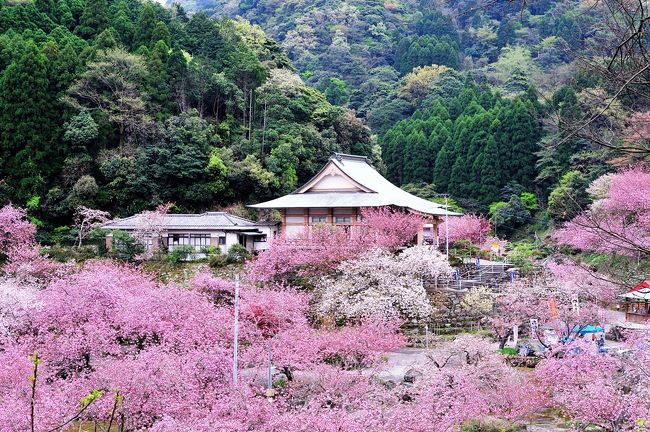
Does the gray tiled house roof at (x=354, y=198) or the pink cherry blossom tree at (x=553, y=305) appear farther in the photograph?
the gray tiled house roof at (x=354, y=198)

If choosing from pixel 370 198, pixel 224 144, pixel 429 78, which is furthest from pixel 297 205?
pixel 429 78

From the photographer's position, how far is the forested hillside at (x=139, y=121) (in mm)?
32594

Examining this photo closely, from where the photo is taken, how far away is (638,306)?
2208cm

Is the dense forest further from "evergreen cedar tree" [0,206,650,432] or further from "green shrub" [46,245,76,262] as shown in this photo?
"evergreen cedar tree" [0,206,650,432]

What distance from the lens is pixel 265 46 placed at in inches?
1874

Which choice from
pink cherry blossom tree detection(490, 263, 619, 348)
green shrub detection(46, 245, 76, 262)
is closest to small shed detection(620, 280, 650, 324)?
pink cherry blossom tree detection(490, 263, 619, 348)

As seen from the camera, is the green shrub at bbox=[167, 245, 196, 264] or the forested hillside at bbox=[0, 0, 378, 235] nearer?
the green shrub at bbox=[167, 245, 196, 264]

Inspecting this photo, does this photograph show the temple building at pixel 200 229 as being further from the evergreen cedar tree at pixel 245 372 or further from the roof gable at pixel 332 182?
the evergreen cedar tree at pixel 245 372

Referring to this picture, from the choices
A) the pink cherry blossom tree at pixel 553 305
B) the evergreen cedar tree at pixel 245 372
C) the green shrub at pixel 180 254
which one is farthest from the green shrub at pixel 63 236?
the pink cherry blossom tree at pixel 553 305

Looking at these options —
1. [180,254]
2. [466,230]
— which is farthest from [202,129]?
[466,230]

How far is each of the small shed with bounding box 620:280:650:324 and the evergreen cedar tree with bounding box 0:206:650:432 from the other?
3.16 meters

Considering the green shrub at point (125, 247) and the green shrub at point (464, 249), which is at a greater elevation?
the green shrub at point (125, 247)

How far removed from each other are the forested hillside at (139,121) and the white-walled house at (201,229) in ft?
13.3

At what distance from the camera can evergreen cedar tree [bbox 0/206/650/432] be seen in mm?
9969
